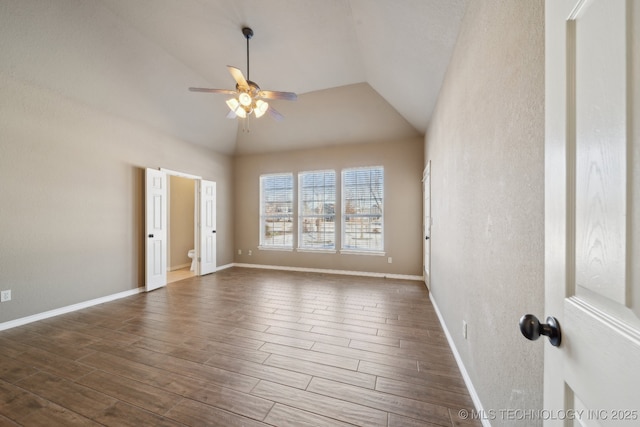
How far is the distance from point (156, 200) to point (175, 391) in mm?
3460

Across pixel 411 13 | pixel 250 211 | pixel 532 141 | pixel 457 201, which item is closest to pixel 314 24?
pixel 411 13

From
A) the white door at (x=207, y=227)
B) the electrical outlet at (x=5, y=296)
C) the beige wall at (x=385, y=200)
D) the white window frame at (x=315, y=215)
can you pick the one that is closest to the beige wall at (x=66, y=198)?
the electrical outlet at (x=5, y=296)

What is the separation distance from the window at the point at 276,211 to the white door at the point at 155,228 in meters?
2.17

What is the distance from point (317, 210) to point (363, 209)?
1077 mm

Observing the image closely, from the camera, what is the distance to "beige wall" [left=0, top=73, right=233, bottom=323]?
8.95ft

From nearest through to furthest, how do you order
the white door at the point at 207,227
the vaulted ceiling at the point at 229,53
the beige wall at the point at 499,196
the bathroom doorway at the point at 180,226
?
1. the beige wall at the point at 499,196
2. the vaulted ceiling at the point at 229,53
3. the white door at the point at 207,227
4. the bathroom doorway at the point at 180,226

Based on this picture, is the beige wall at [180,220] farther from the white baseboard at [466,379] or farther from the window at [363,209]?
the white baseboard at [466,379]

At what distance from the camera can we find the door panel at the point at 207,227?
515 cm

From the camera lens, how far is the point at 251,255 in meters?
6.00

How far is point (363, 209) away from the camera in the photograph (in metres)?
5.16

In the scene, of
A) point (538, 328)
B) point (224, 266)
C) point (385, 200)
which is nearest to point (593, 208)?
point (538, 328)

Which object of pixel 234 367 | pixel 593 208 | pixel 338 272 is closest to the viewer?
pixel 593 208

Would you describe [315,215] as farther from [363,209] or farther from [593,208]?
[593,208]

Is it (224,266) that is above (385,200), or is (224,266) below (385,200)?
below
